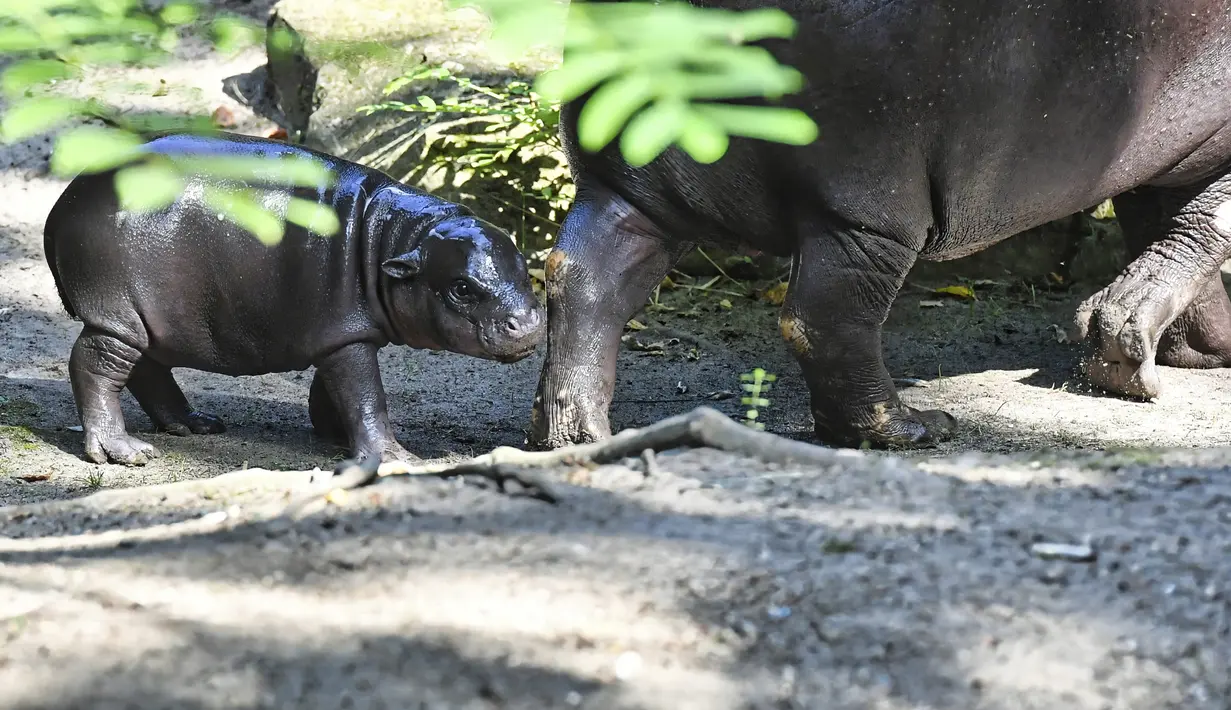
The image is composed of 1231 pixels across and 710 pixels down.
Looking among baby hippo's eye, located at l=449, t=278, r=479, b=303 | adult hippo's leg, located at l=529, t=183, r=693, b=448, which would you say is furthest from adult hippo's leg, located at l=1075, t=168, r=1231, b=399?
baby hippo's eye, located at l=449, t=278, r=479, b=303

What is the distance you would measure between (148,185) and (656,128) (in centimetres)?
61

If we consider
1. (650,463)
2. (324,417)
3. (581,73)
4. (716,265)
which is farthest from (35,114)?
(716,265)

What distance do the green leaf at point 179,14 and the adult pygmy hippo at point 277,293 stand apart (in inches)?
106

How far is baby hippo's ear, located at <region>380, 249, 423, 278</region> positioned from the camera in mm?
4391

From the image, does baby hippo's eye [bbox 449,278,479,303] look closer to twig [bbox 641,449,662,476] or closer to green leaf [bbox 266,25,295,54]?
twig [bbox 641,449,662,476]

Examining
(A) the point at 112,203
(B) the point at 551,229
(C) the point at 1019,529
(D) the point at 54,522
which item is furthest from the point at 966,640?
(B) the point at 551,229

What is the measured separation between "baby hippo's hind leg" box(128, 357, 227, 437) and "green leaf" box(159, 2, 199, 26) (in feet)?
11.1

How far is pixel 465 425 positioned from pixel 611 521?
2.75m

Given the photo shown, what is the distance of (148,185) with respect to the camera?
1508mm

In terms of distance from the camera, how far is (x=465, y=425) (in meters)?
5.11

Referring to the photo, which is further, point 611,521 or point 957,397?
point 957,397

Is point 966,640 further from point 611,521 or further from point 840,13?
point 840,13

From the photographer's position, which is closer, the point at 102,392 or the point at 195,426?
the point at 102,392

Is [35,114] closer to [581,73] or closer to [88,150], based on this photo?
→ [88,150]
